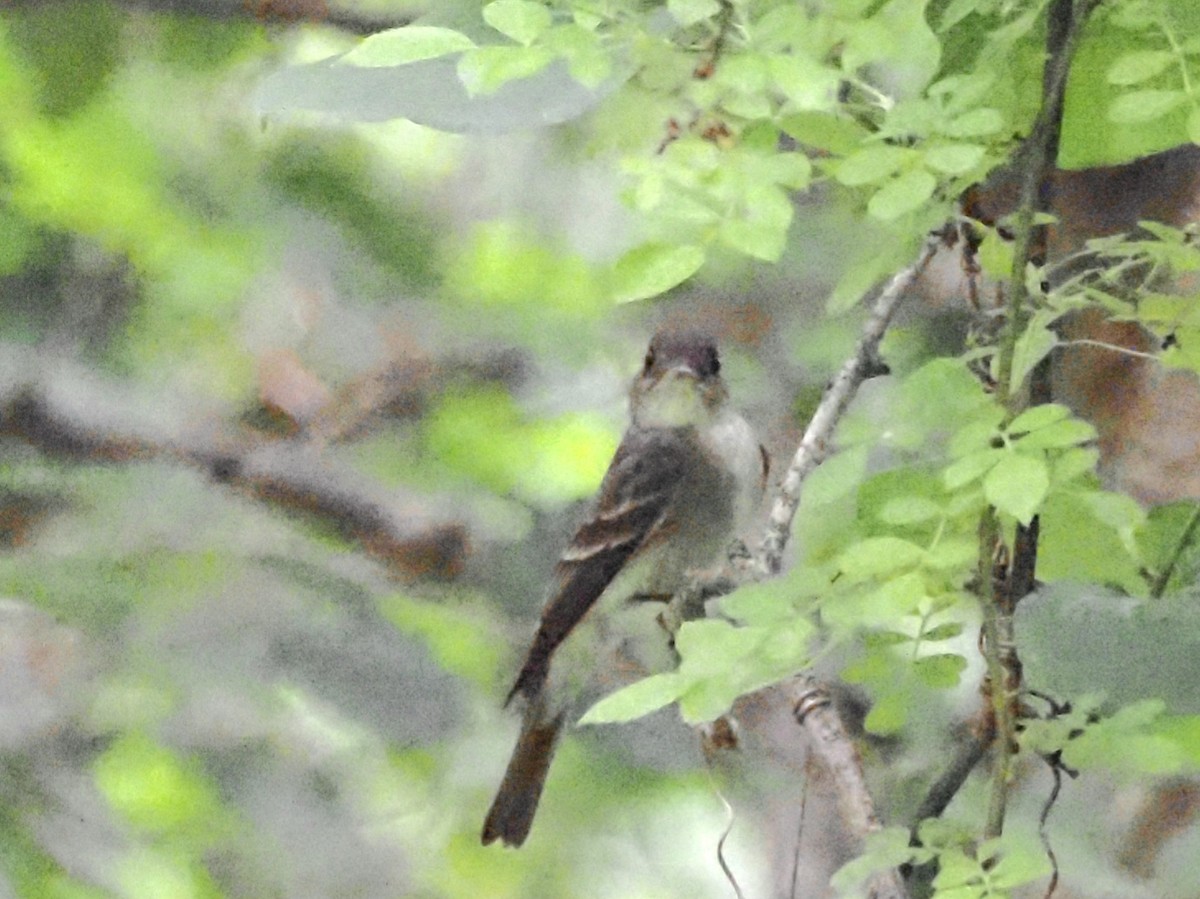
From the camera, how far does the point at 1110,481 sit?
803 millimetres

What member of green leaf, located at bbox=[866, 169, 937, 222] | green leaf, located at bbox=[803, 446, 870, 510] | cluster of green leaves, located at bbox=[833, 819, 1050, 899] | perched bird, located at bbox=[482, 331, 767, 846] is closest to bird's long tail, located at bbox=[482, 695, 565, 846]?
perched bird, located at bbox=[482, 331, 767, 846]

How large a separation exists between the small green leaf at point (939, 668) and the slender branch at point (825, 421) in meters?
0.13

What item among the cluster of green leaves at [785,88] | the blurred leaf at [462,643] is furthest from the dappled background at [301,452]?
the cluster of green leaves at [785,88]

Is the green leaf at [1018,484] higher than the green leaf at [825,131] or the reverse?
the reverse

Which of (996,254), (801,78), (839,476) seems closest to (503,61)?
(801,78)

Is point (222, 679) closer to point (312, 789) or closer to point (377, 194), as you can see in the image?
point (312, 789)

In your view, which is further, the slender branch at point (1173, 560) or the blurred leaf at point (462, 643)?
the blurred leaf at point (462, 643)

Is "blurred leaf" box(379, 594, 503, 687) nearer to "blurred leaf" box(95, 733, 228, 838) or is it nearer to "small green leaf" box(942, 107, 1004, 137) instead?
"blurred leaf" box(95, 733, 228, 838)

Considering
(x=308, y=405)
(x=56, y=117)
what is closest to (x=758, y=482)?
(x=308, y=405)

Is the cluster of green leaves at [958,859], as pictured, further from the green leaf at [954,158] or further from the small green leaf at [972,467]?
the green leaf at [954,158]

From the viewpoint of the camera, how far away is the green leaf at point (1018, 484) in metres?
0.52

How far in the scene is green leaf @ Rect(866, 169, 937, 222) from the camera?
545mm

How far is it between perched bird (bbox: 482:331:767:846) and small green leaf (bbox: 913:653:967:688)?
174mm

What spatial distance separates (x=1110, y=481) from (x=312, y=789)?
57 centimetres
